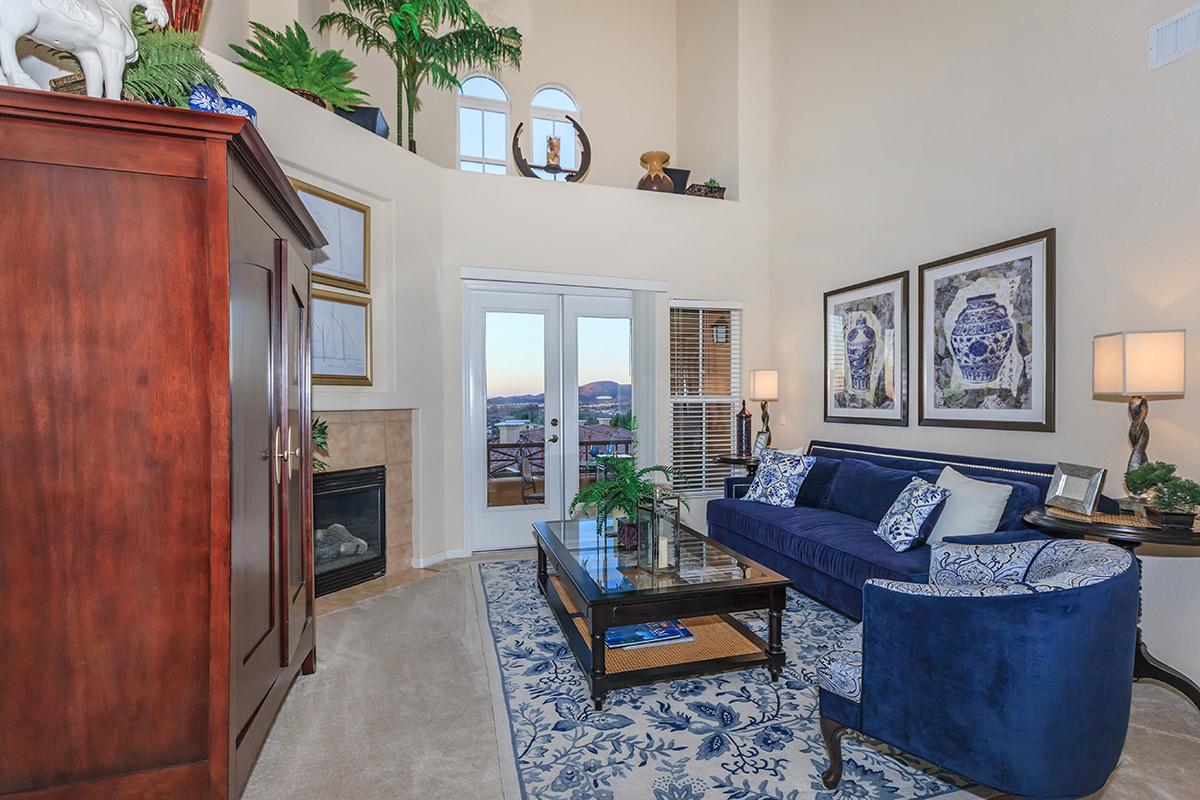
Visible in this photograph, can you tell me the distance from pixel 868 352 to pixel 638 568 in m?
2.61

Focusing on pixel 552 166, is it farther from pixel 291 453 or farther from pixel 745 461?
pixel 291 453

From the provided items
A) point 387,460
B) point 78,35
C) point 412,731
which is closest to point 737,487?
point 387,460

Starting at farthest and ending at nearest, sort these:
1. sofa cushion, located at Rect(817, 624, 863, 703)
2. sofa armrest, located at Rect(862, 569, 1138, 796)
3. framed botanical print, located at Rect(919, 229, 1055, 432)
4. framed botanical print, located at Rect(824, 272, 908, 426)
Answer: framed botanical print, located at Rect(824, 272, 908, 426)
framed botanical print, located at Rect(919, 229, 1055, 432)
sofa cushion, located at Rect(817, 624, 863, 703)
sofa armrest, located at Rect(862, 569, 1138, 796)

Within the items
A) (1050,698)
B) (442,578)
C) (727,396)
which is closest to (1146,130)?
(1050,698)

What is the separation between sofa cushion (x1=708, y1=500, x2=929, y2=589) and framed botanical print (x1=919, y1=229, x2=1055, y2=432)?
93cm

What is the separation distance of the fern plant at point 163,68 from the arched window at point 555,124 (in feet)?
14.9

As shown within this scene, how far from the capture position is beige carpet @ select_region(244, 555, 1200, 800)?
1.92m

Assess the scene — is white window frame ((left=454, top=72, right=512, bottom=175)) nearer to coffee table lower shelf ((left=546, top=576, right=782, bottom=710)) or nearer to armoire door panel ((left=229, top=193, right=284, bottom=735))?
armoire door panel ((left=229, top=193, right=284, bottom=735))

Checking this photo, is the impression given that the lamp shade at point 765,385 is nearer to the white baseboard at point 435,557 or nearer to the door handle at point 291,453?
the white baseboard at point 435,557

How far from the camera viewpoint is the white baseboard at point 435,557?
4512 millimetres

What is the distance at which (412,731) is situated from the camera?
2.26 m

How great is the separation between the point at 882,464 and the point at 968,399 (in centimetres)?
71

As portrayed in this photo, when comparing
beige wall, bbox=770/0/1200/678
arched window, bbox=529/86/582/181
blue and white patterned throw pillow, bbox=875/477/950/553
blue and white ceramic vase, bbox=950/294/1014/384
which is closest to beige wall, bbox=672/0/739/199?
beige wall, bbox=770/0/1200/678

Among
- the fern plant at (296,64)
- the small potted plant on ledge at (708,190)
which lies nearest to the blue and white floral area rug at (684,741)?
the fern plant at (296,64)
